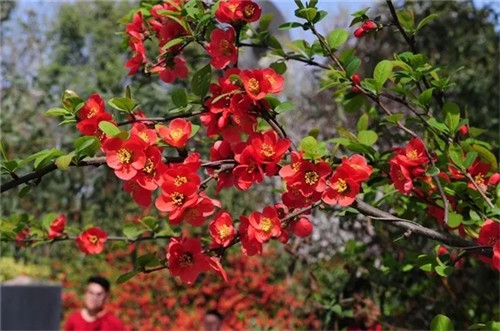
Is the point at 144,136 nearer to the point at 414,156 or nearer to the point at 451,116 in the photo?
the point at 414,156

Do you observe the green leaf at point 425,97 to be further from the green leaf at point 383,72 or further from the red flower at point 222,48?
the red flower at point 222,48

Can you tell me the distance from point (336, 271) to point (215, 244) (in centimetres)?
279

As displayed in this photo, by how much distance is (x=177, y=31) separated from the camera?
6.07 ft

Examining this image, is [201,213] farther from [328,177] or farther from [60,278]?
[60,278]

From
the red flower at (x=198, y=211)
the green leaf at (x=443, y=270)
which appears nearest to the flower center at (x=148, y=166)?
the red flower at (x=198, y=211)

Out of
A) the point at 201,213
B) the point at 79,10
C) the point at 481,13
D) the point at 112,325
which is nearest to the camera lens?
the point at 201,213

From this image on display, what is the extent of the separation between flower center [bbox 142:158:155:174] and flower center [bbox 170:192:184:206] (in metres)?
0.08

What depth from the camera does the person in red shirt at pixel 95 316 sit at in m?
4.82

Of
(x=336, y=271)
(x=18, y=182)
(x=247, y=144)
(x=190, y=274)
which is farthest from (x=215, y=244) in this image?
(x=336, y=271)

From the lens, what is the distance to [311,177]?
5.29 feet

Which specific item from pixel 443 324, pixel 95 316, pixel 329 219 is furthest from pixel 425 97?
pixel 95 316

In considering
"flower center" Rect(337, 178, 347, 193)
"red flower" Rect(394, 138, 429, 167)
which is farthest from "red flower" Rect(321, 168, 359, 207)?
"red flower" Rect(394, 138, 429, 167)

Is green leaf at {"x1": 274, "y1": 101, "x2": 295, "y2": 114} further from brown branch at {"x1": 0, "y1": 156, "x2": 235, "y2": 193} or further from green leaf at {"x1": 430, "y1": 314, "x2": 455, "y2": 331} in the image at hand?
green leaf at {"x1": 430, "y1": 314, "x2": 455, "y2": 331}

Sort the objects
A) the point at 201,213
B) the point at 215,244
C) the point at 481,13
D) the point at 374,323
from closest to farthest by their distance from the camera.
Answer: the point at 201,213
the point at 215,244
the point at 374,323
the point at 481,13
